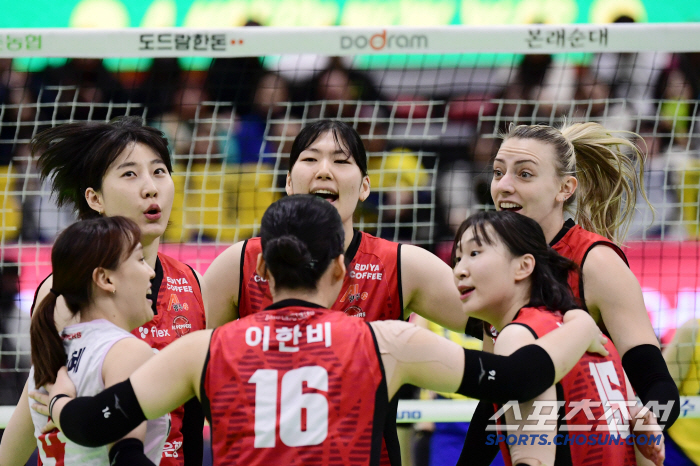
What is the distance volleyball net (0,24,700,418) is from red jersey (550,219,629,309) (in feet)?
10.6

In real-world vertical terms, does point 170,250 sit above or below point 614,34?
below

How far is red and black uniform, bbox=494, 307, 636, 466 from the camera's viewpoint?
2.61 meters

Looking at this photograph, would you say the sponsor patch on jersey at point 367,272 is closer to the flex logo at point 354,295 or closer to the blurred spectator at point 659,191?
the flex logo at point 354,295

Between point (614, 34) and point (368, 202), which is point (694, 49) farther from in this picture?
point (368, 202)

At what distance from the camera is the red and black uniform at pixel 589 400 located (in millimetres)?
2607

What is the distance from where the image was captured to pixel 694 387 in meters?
5.74

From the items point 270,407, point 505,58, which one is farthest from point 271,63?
point 270,407

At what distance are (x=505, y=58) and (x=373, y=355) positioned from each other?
660cm

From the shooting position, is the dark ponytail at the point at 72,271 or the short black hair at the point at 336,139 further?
the short black hair at the point at 336,139

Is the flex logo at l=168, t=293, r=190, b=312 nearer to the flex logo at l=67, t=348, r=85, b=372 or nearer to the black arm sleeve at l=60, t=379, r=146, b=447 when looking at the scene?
the flex logo at l=67, t=348, r=85, b=372

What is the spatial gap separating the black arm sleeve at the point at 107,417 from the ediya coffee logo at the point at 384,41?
118 inches

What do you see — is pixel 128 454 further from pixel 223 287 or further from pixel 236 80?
pixel 236 80

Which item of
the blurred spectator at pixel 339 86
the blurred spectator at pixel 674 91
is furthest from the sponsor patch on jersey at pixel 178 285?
the blurred spectator at pixel 674 91

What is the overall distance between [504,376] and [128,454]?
121 cm
